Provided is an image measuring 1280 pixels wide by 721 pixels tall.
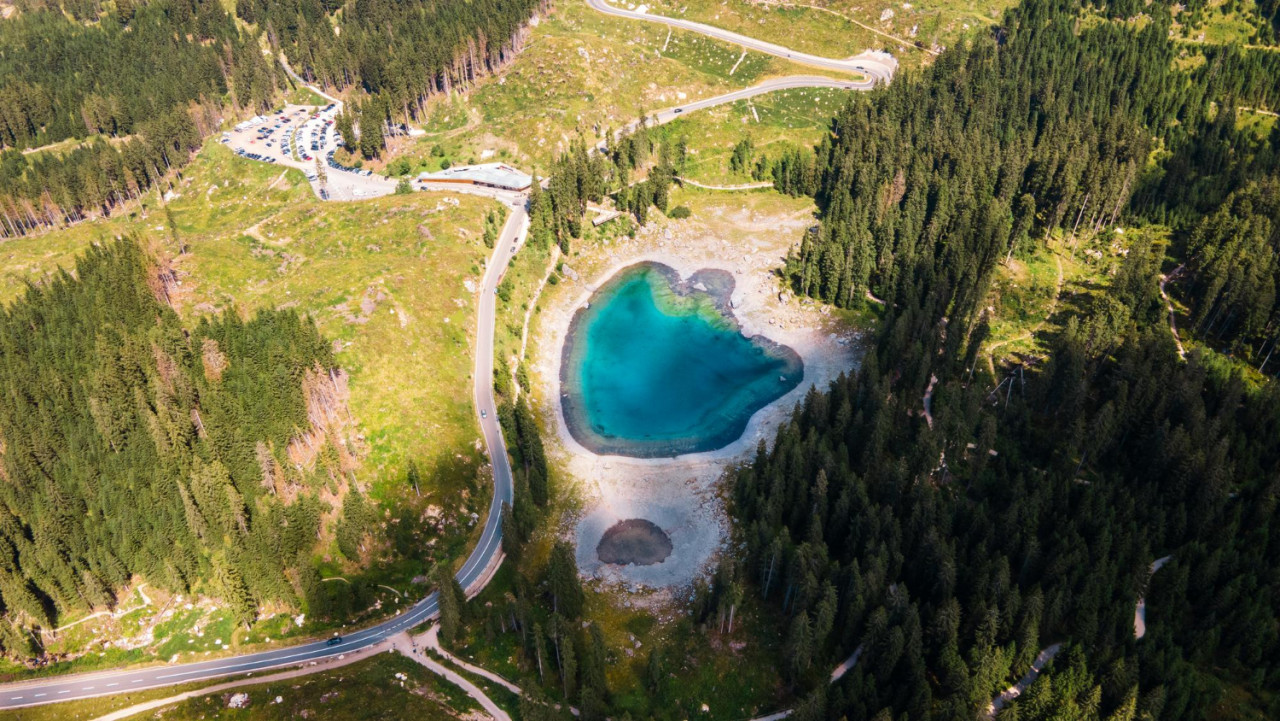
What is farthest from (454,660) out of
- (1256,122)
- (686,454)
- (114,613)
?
(1256,122)

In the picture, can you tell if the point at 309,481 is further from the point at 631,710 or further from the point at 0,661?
the point at 631,710

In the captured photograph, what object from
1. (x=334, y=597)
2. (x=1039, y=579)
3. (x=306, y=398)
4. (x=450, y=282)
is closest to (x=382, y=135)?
(x=450, y=282)

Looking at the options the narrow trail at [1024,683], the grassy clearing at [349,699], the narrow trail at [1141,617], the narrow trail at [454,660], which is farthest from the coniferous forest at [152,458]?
the narrow trail at [1141,617]

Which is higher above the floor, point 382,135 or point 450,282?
point 382,135

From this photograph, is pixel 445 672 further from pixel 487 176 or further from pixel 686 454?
pixel 487 176

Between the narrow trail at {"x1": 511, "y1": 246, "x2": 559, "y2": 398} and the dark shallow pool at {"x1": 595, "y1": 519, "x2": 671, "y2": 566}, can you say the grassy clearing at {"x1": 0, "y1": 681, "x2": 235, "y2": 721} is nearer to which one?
the dark shallow pool at {"x1": 595, "y1": 519, "x2": 671, "y2": 566}

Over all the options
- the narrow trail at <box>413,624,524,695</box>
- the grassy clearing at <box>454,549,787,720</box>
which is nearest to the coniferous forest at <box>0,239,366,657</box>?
the narrow trail at <box>413,624,524,695</box>
